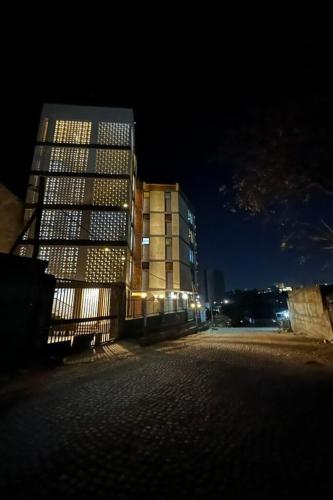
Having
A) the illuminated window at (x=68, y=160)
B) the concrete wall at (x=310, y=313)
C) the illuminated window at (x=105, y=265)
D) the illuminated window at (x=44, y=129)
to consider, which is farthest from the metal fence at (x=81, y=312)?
the illuminated window at (x=44, y=129)

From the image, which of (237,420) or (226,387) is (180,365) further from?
(237,420)

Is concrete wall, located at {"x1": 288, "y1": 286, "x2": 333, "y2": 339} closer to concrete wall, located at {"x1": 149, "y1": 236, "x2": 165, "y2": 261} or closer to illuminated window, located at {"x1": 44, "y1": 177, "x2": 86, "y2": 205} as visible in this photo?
concrete wall, located at {"x1": 149, "y1": 236, "x2": 165, "y2": 261}

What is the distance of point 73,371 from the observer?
6098 millimetres

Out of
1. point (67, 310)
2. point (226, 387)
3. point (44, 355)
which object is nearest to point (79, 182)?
Result: point (67, 310)

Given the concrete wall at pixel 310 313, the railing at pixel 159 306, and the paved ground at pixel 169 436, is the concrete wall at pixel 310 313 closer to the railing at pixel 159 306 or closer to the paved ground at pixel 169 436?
the paved ground at pixel 169 436

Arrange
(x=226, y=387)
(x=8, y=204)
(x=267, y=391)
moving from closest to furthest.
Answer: (x=267, y=391), (x=226, y=387), (x=8, y=204)

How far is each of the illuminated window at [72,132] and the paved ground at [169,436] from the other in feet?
77.8

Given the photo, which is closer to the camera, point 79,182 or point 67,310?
point 67,310

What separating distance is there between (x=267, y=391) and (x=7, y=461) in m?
4.17

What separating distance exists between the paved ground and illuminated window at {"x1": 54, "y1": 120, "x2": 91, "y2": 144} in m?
23.7

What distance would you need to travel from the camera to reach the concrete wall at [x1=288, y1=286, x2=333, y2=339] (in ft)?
37.7

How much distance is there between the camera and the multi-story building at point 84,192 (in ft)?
66.1

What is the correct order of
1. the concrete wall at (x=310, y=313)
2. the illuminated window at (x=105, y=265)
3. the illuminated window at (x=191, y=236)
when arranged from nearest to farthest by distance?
the concrete wall at (x=310, y=313) → the illuminated window at (x=105, y=265) → the illuminated window at (x=191, y=236)

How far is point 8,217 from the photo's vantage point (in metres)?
18.4
